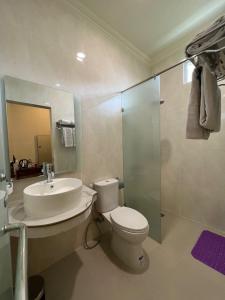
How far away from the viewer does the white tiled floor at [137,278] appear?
1217 millimetres

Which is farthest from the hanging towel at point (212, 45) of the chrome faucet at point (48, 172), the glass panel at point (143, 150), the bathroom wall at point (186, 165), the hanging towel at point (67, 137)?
the chrome faucet at point (48, 172)

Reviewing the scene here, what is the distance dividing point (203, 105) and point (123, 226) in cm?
125

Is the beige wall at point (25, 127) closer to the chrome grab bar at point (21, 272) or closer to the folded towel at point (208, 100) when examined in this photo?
the chrome grab bar at point (21, 272)

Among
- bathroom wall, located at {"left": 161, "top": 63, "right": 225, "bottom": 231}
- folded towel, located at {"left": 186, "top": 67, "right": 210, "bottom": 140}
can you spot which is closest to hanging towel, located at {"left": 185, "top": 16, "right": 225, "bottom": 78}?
folded towel, located at {"left": 186, "top": 67, "right": 210, "bottom": 140}

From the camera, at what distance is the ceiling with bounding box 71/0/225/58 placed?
1599mm

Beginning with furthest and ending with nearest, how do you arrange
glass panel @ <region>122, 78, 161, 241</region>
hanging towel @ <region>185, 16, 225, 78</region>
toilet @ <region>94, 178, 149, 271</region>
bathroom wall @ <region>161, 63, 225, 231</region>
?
bathroom wall @ <region>161, 63, 225, 231</region> → glass panel @ <region>122, 78, 161, 241</region> → toilet @ <region>94, 178, 149, 271</region> → hanging towel @ <region>185, 16, 225, 78</region>

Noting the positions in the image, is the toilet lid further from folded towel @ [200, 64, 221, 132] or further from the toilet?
folded towel @ [200, 64, 221, 132]

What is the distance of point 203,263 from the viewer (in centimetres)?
148

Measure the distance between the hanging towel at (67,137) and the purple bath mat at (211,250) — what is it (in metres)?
1.81

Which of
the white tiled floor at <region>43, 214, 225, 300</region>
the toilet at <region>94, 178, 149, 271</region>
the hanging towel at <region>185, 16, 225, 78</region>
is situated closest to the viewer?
the hanging towel at <region>185, 16, 225, 78</region>

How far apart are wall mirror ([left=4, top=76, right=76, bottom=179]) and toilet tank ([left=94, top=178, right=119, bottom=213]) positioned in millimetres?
396

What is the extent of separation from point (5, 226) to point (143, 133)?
63.9 inches

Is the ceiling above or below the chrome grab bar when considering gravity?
above

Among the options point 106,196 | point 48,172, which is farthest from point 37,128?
point 106,196
